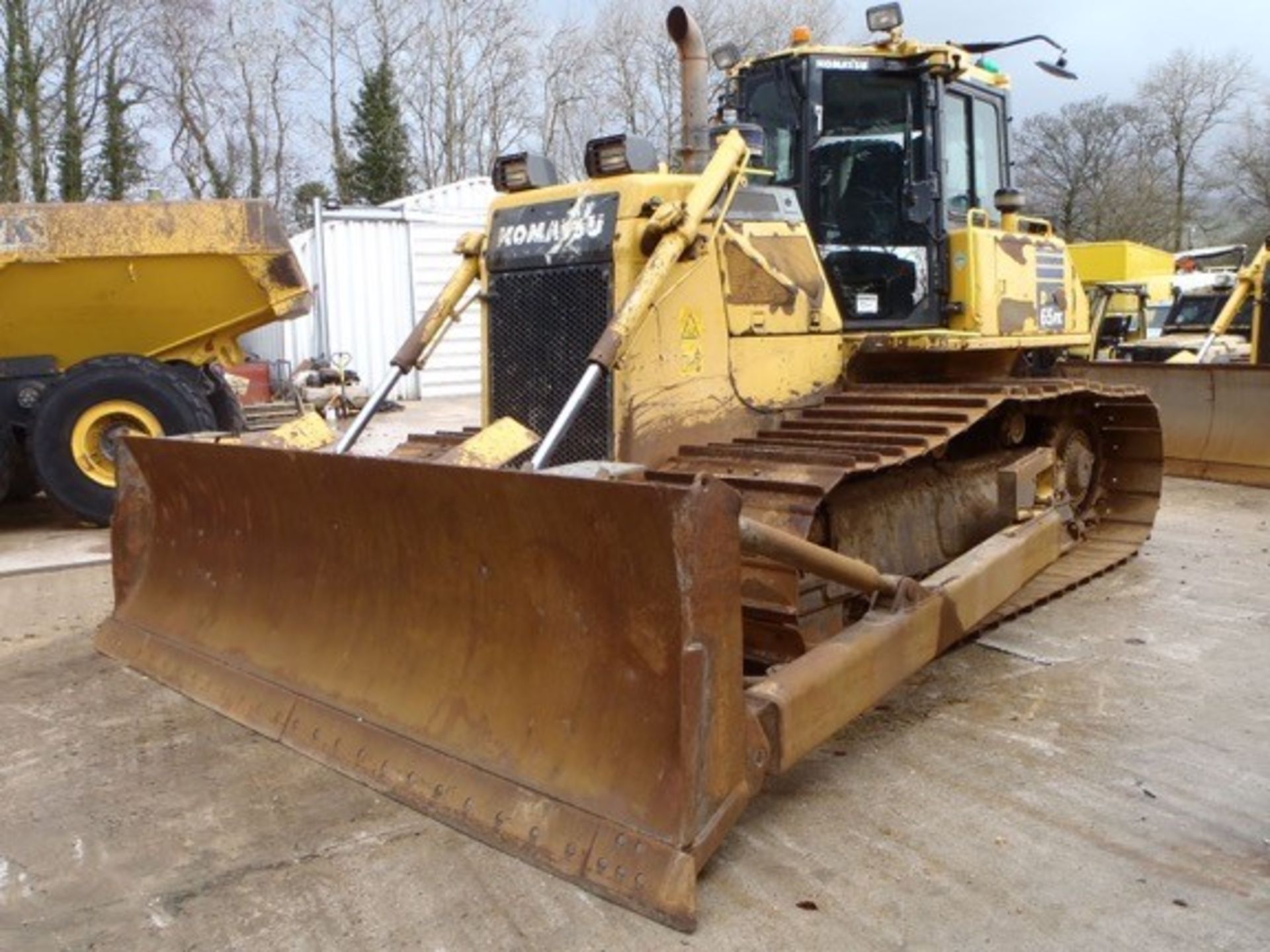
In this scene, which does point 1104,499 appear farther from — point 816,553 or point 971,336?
point 816,553

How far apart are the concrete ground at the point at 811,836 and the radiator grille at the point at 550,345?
1.59 m

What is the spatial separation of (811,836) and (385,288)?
1636cm

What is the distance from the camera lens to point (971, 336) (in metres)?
5.88

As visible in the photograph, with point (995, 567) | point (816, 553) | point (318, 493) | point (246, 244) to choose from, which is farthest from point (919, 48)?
point (246, 244)

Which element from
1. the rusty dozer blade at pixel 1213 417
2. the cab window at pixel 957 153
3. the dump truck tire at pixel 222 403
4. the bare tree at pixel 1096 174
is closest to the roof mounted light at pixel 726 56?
the cab window at pixel 957 153

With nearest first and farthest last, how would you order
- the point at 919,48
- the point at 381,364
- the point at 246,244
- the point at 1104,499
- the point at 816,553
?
the point at 816,553
the point at 919,48
the point at 1104,499
the point at 246,244
the point at 381,364

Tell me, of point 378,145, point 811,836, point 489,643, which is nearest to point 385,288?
point 489,643

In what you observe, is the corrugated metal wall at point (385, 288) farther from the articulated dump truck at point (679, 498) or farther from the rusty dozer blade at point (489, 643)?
the rusty dozer blade at point (489, 643)

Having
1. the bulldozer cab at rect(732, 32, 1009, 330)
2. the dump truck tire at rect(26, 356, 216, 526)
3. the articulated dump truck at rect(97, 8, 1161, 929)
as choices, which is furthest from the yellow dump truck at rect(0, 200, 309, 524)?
the bulldozer cab at rect(732, 32, 1009, 330)

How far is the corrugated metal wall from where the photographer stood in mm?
18281

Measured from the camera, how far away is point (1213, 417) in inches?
378

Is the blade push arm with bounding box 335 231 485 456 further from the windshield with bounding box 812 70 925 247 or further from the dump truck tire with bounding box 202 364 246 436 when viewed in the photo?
the dump truck tire with bounding box 202 364 246 436

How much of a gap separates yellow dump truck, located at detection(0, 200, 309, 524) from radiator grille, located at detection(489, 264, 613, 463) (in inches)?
181

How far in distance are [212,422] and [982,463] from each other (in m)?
6.07
